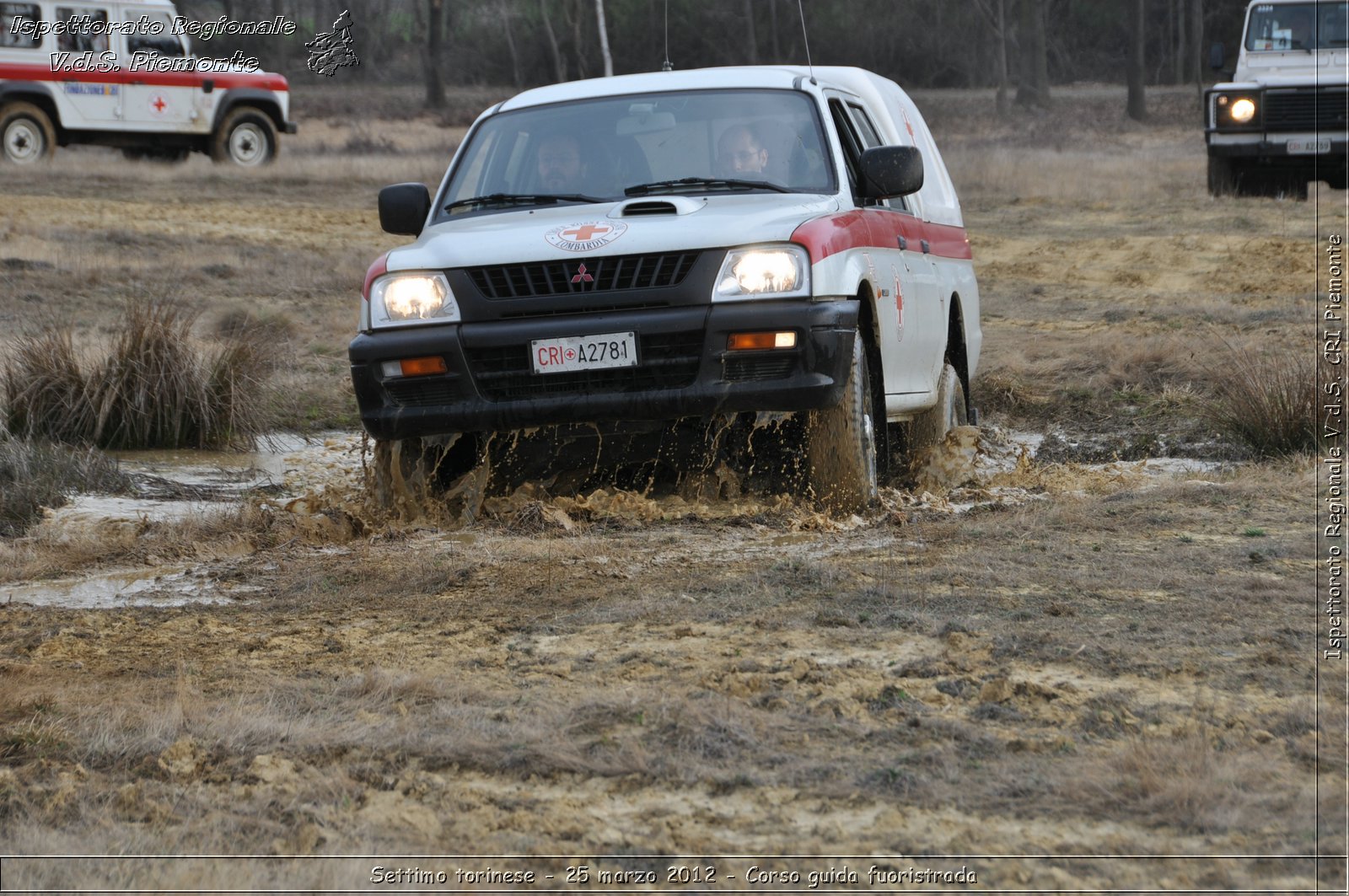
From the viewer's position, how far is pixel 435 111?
165 ft

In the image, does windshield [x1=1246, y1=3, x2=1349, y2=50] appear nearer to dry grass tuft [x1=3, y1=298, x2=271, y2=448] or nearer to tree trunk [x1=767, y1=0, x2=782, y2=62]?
dry grass tuft [x1=3, y1=298, x2=271, y2=448]

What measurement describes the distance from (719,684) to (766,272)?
6.90 feet

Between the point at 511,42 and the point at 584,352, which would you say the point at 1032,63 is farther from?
the point at 584,352

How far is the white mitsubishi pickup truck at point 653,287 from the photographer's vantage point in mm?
5723

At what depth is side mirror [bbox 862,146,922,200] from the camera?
21.0ft

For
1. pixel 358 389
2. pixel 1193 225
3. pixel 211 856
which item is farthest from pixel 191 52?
pixel 211 856

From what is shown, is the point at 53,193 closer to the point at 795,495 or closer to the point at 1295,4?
the point at 1295,4

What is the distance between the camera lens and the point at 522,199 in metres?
6.65

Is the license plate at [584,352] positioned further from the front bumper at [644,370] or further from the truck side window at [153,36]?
the truck side window at [153,36]

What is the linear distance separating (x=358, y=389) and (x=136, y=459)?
9.68 feet

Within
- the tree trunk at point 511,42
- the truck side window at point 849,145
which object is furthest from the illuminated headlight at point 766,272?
the tree trunk at point 511,42

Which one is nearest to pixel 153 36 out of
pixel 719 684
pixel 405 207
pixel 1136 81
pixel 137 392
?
pixel 137 392

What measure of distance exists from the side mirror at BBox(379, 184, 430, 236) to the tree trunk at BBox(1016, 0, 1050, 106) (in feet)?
152

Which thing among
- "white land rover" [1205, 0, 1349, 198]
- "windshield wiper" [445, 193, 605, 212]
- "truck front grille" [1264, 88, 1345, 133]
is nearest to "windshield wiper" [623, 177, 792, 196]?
"windshield wiper" [445, 193, 605, 212]
